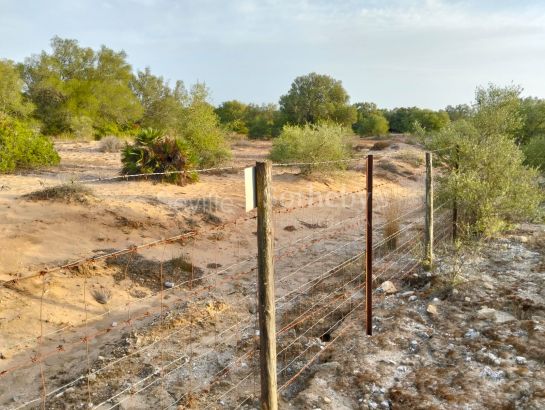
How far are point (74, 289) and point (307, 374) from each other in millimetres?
4161

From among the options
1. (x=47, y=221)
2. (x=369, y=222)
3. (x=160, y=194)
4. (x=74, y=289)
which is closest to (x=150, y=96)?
(x=160, y=194)

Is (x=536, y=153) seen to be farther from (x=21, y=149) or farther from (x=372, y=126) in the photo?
(x=372, y=126)

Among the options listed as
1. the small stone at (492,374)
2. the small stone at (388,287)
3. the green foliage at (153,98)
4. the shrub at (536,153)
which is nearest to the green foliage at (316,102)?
the green foliage at (153,98)

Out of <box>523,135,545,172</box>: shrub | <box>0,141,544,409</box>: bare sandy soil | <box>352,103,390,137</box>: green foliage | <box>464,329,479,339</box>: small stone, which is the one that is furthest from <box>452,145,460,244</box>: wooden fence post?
<box>352,103,390,137</box>: green foliage

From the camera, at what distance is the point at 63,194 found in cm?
984

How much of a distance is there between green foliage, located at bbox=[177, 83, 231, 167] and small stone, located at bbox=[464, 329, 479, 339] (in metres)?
13.1

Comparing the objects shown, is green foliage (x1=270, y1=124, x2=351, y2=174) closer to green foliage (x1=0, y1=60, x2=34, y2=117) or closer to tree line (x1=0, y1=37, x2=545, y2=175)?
tree line (x1=0, y1=37, x2=545, y2=175)

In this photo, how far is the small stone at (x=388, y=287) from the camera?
6657 mm

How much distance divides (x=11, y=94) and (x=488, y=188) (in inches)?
1003

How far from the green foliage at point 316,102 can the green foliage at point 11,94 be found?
69.1ft

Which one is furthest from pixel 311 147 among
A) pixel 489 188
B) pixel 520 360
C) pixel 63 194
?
pixel 520 360

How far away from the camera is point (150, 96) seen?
3478 centimetres

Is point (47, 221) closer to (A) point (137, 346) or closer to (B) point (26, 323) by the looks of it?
(B) point (26, 323)

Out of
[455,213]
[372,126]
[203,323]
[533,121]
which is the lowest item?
[203,323]
